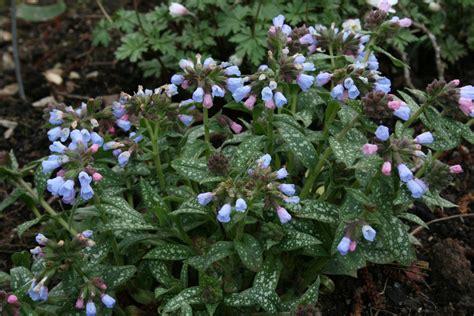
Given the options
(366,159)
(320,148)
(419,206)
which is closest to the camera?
(366,159)

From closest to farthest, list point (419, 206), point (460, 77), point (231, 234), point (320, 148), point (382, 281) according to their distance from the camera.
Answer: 1. point (231, 234)
2. point (320, 148)
3. point (382, 281)
4. point (419, 206)
5. point (460, 77)

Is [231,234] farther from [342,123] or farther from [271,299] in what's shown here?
[342,123]

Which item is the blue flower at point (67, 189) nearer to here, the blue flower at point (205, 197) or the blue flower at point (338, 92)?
the blue flower at point (205, 197)

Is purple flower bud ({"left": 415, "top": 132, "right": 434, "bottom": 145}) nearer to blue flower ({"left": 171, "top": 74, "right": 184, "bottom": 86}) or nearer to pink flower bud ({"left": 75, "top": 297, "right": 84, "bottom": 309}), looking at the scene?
blue flower ({"left": 171, "top": 74, "right": 184, "bottom": 86})

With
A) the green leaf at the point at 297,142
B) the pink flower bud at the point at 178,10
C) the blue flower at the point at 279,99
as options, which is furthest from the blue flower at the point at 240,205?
the pink flower bud at the point at 178,10

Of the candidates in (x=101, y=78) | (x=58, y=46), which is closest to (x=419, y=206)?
(x=101, y=78)

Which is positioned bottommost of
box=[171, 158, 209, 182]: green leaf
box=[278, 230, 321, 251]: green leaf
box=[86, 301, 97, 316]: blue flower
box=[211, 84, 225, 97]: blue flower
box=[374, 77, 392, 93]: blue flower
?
box=[86, 301, 97, 316]: blue flower

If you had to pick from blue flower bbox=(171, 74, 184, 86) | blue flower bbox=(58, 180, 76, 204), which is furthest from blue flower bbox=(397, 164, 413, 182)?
blue flower bbox=(58, 180, 76, 204)
